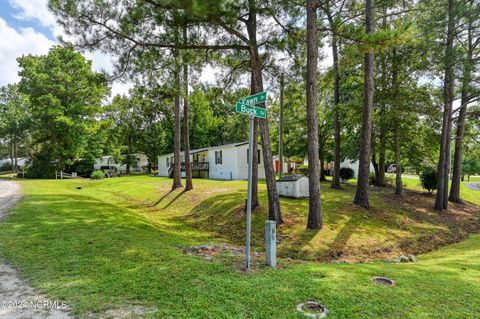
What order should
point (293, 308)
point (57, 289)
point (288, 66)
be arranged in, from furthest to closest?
point (288, 66) → point (57, 289) → point (293, 308)

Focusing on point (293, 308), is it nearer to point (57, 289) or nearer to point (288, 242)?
point (57, 289)

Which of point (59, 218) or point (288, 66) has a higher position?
point (288, 66)

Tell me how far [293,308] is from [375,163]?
17.9 m

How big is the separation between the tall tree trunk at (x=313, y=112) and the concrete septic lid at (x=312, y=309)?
506 cm

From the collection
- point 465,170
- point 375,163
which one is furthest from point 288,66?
point 465,170

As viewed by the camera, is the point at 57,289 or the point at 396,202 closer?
the point at 57,289

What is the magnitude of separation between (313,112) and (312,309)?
5.76m

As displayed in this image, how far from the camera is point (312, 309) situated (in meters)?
3.16

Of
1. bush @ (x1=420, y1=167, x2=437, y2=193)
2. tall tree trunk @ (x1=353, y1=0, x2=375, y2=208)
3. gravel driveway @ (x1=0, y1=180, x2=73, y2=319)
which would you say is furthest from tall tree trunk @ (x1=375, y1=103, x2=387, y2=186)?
gravel driveway @ (x1=0, y1=180, x2=73, y2=319)

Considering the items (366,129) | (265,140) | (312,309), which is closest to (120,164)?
(265,140)

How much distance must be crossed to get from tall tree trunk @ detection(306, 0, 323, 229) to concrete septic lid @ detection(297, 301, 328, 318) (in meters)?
5.06

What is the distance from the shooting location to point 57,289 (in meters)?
3.55

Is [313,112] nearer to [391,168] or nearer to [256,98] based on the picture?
[256,98]

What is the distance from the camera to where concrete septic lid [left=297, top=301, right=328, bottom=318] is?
3010 millimetres
